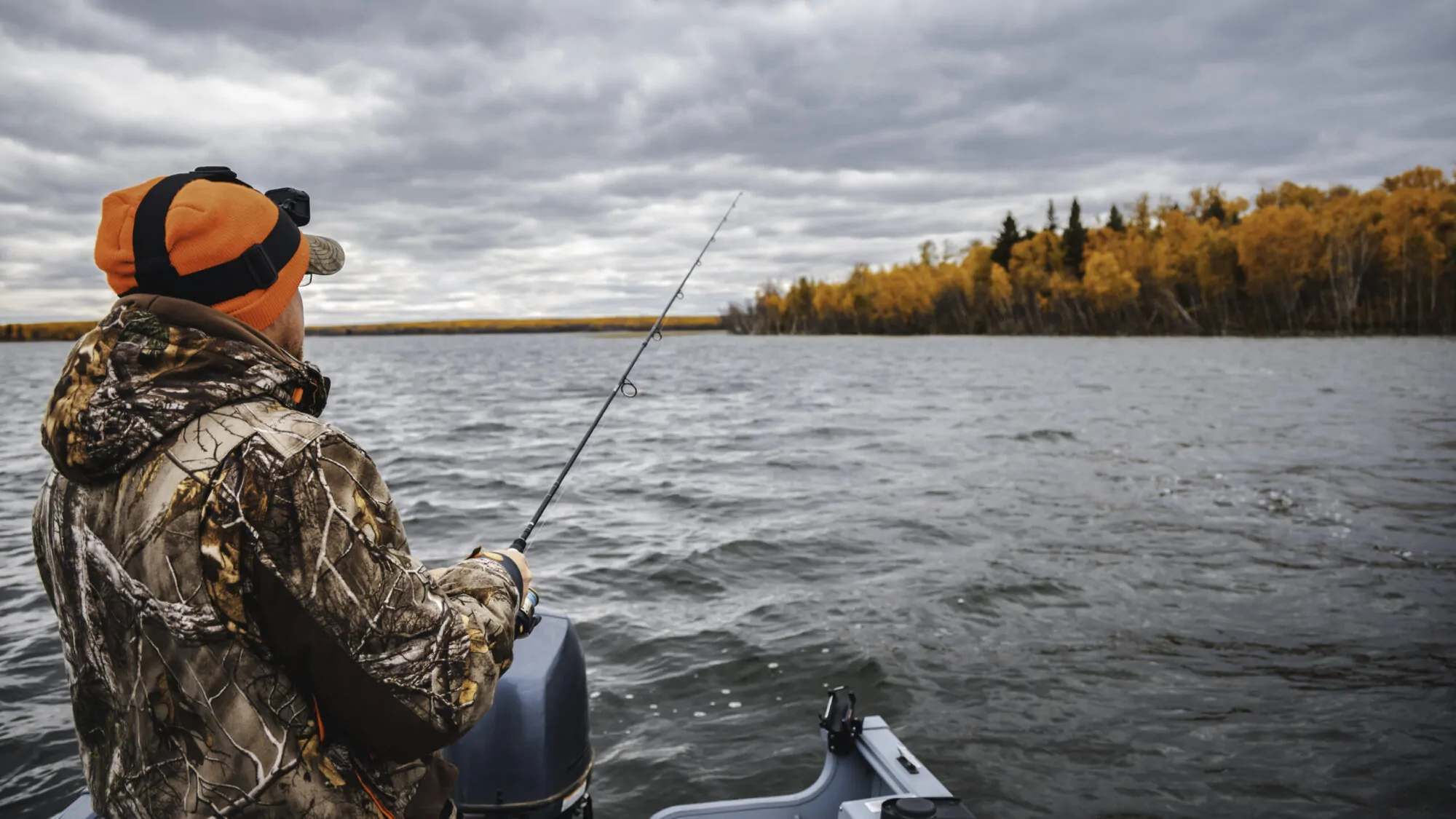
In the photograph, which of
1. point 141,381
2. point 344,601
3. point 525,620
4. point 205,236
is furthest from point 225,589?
point 525,620

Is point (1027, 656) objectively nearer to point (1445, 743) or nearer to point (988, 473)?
point (1445, 743)

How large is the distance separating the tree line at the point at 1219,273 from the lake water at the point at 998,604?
57.5m

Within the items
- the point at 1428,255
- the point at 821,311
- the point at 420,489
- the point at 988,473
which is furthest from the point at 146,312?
the point at 821,311

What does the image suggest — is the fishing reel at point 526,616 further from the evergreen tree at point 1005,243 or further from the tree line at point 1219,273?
the evergreen tree at point 1005,243

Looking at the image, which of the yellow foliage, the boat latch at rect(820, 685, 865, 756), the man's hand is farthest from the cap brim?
the yellow foliage

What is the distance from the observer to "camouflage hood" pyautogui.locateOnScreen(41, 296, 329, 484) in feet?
4.67

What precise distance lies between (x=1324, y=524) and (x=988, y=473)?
4.87 m

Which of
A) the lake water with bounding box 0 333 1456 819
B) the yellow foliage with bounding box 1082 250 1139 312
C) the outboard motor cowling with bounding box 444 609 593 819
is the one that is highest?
the yellow foliage with bounding box 1082 250 1139 312

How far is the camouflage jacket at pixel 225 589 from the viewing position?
143cm

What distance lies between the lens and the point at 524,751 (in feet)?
10.8

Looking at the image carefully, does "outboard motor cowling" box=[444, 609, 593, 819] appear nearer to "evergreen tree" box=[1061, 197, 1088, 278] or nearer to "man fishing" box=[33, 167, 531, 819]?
"man fishing" box=[33, 167, 531, 819]

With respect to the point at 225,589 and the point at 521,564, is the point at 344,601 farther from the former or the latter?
the point at 521,564

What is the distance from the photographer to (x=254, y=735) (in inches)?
60.8

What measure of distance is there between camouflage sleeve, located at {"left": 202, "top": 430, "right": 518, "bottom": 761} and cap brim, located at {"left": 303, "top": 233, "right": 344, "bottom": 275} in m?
0.61
